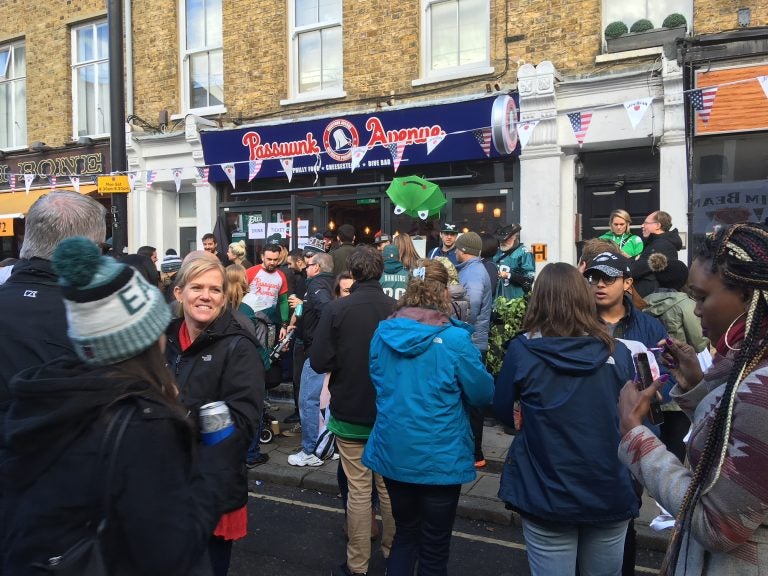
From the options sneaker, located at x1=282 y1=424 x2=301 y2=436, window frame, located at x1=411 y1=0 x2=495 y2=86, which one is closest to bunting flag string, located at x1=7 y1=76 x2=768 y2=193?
window frame, located at x1=411 y1=0 x2=495 y2=86

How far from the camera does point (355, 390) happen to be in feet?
13.3

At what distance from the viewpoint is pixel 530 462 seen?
2.85 m

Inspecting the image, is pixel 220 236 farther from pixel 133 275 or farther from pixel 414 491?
pixel 133 275

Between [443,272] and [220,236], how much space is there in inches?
345

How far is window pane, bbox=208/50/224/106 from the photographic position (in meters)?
12.3

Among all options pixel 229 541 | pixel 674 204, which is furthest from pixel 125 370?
pixel 674 204

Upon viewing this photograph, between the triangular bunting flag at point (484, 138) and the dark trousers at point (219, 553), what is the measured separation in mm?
7736

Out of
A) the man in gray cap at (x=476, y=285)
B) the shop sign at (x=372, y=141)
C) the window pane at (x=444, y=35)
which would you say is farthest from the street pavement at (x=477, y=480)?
the window pane at (x=444, y=35)

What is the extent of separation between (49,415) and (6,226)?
14.4 m

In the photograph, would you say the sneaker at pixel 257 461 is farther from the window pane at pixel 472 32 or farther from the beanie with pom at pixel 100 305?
the window pane at pixel 472 32

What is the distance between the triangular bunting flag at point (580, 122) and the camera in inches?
349

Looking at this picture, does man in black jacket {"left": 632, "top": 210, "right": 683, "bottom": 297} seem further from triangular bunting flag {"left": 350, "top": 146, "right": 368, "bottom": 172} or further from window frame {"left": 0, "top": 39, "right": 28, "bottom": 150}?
window frame {"left": 0, "top": 39, "right": 28, "bottom": 150}

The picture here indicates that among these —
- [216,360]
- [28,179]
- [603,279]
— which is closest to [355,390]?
[216,360]

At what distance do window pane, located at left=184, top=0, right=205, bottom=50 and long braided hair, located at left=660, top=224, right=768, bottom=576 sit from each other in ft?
40.7
